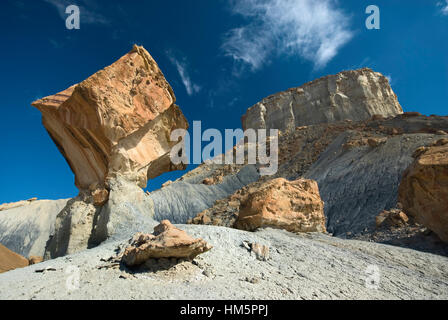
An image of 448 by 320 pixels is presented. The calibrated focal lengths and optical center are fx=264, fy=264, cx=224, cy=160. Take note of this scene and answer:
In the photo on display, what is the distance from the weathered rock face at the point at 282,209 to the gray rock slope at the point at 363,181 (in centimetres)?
549

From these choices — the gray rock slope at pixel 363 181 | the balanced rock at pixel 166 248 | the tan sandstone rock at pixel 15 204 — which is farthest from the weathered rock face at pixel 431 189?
the tan sandstone rock at pixel 15 204

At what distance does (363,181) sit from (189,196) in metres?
13.7

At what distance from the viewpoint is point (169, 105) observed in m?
9.85

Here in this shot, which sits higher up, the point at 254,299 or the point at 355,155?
the point at 355,155

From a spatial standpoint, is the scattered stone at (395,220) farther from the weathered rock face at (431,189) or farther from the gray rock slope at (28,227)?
the gray rock slope at (28,227)

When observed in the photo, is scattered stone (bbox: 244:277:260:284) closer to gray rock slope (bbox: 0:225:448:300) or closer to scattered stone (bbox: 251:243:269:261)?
gray rock slope (bbox: 0:225:448:300)

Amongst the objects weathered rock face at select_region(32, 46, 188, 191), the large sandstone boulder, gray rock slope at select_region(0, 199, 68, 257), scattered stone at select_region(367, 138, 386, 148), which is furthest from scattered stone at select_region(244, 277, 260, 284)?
gray rock slope at select_region(0, 199, 68, 257)

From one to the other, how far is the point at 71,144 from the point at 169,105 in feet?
11.8

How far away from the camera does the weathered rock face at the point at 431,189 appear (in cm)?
617

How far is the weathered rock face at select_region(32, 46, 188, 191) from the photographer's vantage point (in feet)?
26.2

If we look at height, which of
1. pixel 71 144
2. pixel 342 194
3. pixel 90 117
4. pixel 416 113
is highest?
pixel 416 113

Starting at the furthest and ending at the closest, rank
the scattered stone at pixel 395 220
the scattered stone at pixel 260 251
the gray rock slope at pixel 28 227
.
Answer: the gray rock slope at pixel 28 227
the scattered stone at pixel 395 220
the scattered stone at pixel 260 251
